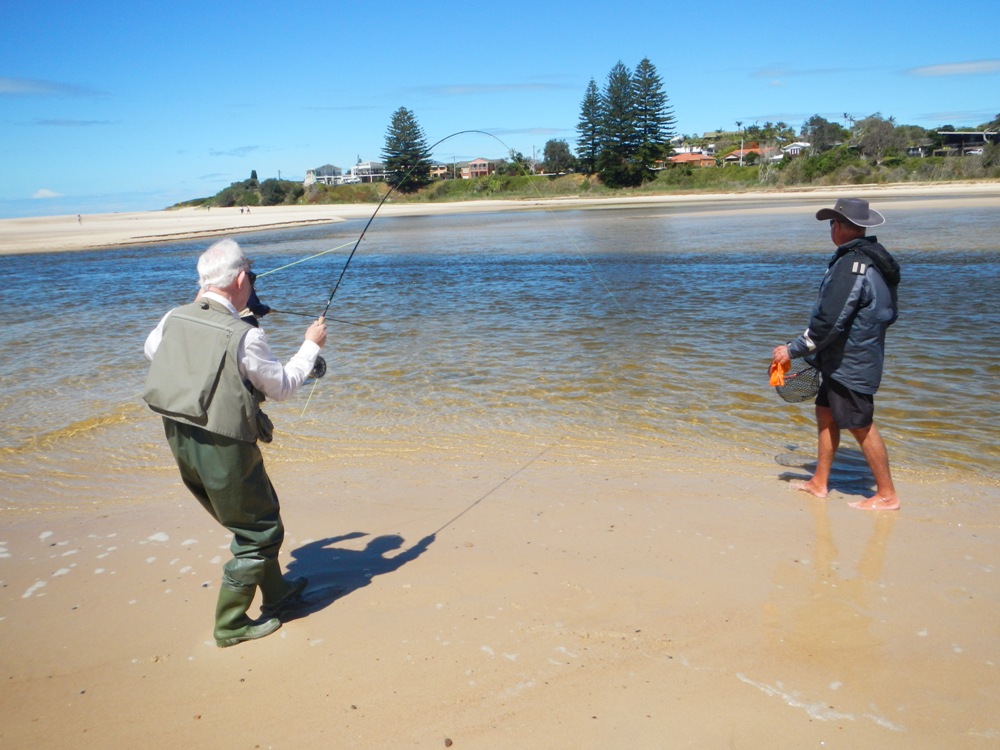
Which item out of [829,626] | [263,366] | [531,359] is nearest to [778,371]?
[829,626]

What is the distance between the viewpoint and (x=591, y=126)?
70062 mm

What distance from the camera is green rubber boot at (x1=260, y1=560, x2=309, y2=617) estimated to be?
3.34 meters

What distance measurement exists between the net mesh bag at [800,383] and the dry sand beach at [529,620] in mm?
606

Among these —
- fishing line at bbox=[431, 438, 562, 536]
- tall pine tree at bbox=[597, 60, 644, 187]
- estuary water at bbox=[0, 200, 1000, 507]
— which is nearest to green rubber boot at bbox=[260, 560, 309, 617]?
fishing line at bbox=[431, 438, 562, 536]

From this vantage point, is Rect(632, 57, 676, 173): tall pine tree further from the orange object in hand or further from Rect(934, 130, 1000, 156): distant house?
the orange object in hand

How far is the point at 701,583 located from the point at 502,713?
4.36 feet

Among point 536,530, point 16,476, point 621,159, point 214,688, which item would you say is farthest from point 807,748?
point 621,159

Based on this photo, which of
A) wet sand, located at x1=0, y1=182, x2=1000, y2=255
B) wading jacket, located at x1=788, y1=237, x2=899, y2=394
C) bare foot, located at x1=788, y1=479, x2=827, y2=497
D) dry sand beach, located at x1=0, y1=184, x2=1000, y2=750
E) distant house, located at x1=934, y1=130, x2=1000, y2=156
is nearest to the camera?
dry sand beach, located at x1=0, y1=184, x2=1000, y2=750

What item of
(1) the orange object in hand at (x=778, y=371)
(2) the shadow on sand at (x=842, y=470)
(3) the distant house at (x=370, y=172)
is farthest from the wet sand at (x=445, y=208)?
(1) the orange object in hand at (x=778, y=371)

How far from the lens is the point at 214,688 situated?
3.02 meters

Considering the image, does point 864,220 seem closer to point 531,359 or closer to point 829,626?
point 829,626

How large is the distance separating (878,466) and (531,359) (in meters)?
5.00

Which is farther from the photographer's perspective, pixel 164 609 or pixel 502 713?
pixel 164 609

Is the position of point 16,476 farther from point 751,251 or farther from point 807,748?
point 751,251
